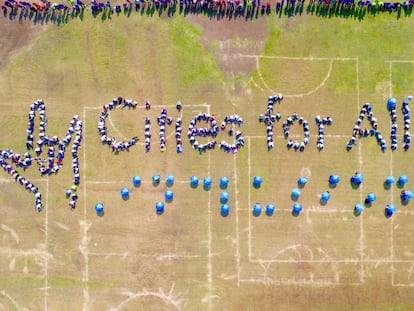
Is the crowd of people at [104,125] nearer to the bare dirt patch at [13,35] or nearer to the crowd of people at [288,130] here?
the bare dirt patch at [13,35]

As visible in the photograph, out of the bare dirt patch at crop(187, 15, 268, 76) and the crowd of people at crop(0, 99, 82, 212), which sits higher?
the bare dirt patch at crop(187, 15, 268, 76)

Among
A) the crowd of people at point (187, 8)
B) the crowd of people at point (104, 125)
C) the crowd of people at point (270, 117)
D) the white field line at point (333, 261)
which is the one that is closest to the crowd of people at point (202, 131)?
the crowd of people at point (270, 117)

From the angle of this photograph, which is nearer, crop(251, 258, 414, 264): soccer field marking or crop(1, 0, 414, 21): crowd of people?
crop(251, 258, 414, 264): soccer field marking

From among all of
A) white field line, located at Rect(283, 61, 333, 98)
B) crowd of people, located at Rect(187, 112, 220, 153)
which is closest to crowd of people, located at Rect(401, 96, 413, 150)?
white field line, located at Rect(283, 61, 333, 98)

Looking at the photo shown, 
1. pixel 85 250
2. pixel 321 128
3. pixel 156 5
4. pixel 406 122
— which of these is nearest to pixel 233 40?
pixel 156 5

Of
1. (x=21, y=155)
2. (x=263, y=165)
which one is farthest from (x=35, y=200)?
(x=263, y=165)

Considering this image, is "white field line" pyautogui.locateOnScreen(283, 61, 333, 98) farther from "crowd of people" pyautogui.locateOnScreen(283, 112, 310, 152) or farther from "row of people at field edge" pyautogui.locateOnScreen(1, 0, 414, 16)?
"row of people at field edge" pyautogui.locateOnScreen(1, 0, 414, 16)

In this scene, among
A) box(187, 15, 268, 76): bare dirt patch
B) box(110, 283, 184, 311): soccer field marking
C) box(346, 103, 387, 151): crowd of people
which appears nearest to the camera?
box(346, 103, 387, 151): crowd of people
